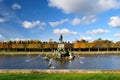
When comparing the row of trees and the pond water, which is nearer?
the pond water

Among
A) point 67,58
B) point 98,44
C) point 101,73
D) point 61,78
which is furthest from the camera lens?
point 98,44

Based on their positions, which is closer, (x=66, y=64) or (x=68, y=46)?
(x=66, y=64)

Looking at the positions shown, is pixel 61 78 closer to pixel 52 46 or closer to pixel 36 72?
pixel 36 72

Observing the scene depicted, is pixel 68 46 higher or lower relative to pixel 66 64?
higher

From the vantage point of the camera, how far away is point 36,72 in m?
21.1

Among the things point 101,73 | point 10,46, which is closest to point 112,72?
point 101,73

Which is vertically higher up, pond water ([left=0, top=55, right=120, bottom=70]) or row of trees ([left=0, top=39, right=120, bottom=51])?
row of trees ([left=0, top=39, right=120, bottom=51])

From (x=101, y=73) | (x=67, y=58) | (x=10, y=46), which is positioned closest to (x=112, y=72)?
(x=101, y=73)

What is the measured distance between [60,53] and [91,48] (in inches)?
1970

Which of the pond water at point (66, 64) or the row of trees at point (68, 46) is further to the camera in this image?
the row of trees at point (68, 46)

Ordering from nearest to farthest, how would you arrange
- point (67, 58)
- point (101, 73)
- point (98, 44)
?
point (101, 73)
point (67, 58)
point (98, 44)

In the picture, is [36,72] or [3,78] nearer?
[3,78]

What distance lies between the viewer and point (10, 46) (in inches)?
4424

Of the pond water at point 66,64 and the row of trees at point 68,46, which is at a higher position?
the row of trees at point 68,46
